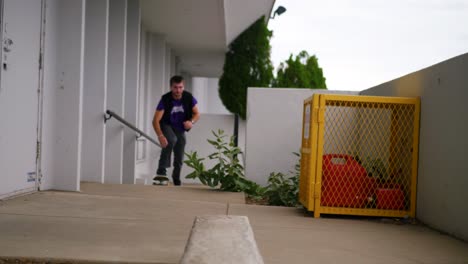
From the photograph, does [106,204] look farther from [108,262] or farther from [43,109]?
[108,262]

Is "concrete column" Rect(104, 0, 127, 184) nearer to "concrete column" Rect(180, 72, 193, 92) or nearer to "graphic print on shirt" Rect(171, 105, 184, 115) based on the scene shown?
"graphic print on shirt" Rect(171, 105, 184, 115)

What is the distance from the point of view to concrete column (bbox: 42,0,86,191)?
5766mm

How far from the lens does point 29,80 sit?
512 cm

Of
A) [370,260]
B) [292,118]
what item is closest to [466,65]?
[370,260]

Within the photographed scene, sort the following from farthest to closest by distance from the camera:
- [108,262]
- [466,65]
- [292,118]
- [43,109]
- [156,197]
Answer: [292,118]
[156,197]
[43,109]
[466,65]
[108,262]

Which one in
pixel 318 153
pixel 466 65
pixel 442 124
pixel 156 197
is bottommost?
pixel 156 197

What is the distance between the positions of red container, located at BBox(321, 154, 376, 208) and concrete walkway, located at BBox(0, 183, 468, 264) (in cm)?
19

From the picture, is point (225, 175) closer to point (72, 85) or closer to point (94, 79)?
point (94, 79)

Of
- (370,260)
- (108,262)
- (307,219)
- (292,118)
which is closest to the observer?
(108,262)

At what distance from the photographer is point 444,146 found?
4.31 metres

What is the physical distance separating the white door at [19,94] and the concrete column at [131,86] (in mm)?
3741

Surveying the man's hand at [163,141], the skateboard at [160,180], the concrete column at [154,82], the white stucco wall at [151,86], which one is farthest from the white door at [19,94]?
the concrete column at [154,82]

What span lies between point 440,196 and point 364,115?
1.63 metres

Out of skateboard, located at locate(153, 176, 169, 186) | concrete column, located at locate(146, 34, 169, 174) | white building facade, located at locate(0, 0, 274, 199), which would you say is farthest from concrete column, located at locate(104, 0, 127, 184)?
concrete column, located at locate(146, 34, 169, 174)
